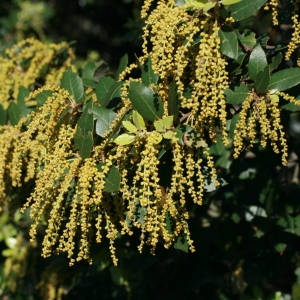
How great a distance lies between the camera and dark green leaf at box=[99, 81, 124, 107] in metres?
1.91

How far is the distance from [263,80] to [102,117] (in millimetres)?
547

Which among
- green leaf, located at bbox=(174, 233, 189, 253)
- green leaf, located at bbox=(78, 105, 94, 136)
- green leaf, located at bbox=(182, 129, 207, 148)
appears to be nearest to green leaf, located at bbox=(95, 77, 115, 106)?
green leaf, located at bbox=(78, 105, 94, 136)

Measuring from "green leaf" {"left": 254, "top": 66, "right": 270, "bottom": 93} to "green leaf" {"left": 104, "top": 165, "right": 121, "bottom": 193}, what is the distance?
51cm

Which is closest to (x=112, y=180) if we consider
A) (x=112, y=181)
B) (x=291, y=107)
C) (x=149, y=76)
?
(x=112, y=181)

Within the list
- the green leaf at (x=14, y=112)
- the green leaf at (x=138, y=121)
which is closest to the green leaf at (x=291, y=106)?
the green leaf at (x=138, y=121)

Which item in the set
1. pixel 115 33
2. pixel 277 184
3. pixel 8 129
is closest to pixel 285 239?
pixel 277 184

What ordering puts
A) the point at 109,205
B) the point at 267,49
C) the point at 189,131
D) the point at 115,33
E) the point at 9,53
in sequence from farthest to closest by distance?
1. the point at 115,33
2. the point at 9,53
3. the point at 267,49
4. the point at 109,205
5. the point at 189,131

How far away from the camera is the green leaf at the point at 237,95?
1698mm

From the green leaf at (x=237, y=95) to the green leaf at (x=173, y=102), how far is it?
6.5 inches

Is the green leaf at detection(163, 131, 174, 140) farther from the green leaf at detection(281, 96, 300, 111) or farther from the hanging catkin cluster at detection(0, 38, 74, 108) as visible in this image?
the hanging catkin cluster at detection(0, 38, 74, 108)

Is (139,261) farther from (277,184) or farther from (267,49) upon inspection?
(267,49)

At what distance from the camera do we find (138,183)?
1.78 m

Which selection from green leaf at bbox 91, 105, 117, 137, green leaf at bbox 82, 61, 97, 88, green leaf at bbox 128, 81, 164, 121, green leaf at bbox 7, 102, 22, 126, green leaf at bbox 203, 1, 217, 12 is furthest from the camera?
green leaf at bbox 82, 61, 97, 88

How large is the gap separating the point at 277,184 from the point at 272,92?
0.89 metres
